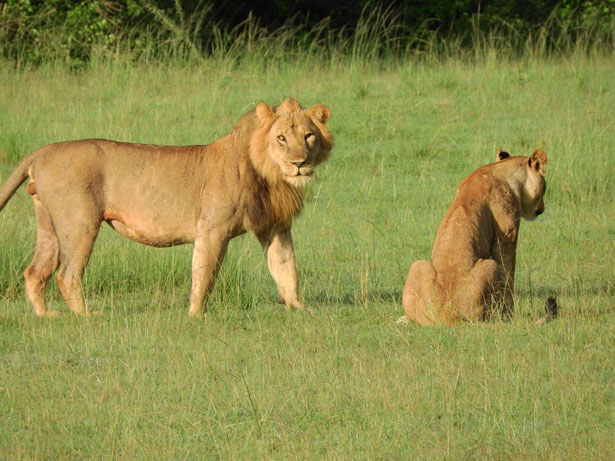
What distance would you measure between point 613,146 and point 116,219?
5.78 metres

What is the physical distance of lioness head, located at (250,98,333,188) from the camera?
566 cm

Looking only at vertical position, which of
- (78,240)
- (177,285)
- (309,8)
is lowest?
(177,285)

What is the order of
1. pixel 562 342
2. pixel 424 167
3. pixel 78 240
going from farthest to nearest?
pixel 424 167 < pixel 78 240 < pixel 562 342

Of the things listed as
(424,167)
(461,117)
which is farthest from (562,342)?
(461,117)

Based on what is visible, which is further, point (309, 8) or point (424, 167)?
point (309, 8)

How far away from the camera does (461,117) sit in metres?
10.8

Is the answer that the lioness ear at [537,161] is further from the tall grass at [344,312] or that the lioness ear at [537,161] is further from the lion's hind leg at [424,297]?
the lion's hind leg at [424,297]

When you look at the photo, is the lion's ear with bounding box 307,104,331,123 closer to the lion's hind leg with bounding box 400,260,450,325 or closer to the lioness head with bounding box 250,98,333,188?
the lioness head with bounding box 250,98,333,188

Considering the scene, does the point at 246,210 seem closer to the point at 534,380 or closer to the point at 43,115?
the point at 534,380

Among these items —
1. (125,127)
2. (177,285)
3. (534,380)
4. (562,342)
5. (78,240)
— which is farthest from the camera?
(125,127)

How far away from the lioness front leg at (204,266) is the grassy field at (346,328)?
108 millimetres

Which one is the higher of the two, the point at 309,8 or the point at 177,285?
the point at 309,8

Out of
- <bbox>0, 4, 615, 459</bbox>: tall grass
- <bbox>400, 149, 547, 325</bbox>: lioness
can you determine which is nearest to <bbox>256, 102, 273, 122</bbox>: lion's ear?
<bbox>0, 4, 615, 459</bbox>: tall grass

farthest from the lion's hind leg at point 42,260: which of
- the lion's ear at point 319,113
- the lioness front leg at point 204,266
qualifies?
the lion's ear at point 319,113
